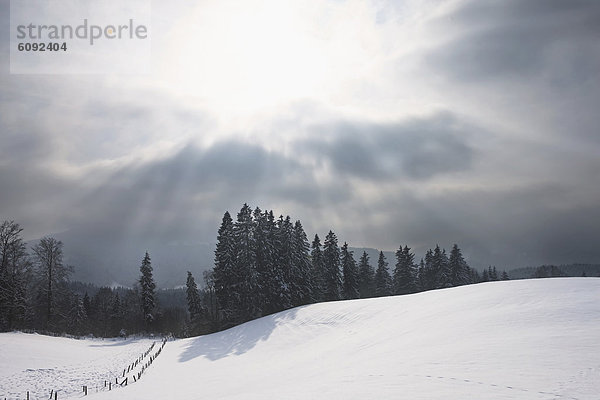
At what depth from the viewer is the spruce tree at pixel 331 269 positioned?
58.3 m

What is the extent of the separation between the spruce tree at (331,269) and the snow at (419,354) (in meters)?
24.8

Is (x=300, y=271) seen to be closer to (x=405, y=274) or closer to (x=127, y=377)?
(x=405, y=274)

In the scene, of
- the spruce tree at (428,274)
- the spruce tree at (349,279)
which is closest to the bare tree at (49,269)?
the spruce tree at (349,279)

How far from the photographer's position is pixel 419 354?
13289 mm

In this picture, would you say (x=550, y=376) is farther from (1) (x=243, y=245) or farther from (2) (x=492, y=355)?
(1) (x=243, y=245)

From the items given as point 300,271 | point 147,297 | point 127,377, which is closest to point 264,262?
point 300,271

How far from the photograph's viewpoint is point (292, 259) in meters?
53.6

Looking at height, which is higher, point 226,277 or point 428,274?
point 226,277

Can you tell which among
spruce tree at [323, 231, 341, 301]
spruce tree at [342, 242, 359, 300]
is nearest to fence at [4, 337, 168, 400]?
spruce tree at [323, 231, 341, 301]

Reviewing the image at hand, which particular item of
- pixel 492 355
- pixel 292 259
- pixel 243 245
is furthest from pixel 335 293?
pixel 492 355

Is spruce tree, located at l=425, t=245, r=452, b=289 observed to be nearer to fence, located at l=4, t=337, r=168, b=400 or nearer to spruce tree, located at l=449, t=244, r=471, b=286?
spruce tree, located at l=449, t=244, r=471, b=286

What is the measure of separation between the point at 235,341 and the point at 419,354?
2700 cm

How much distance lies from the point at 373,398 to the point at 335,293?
5036cm

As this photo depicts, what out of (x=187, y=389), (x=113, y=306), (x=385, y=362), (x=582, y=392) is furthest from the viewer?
(x=113, y=306)
